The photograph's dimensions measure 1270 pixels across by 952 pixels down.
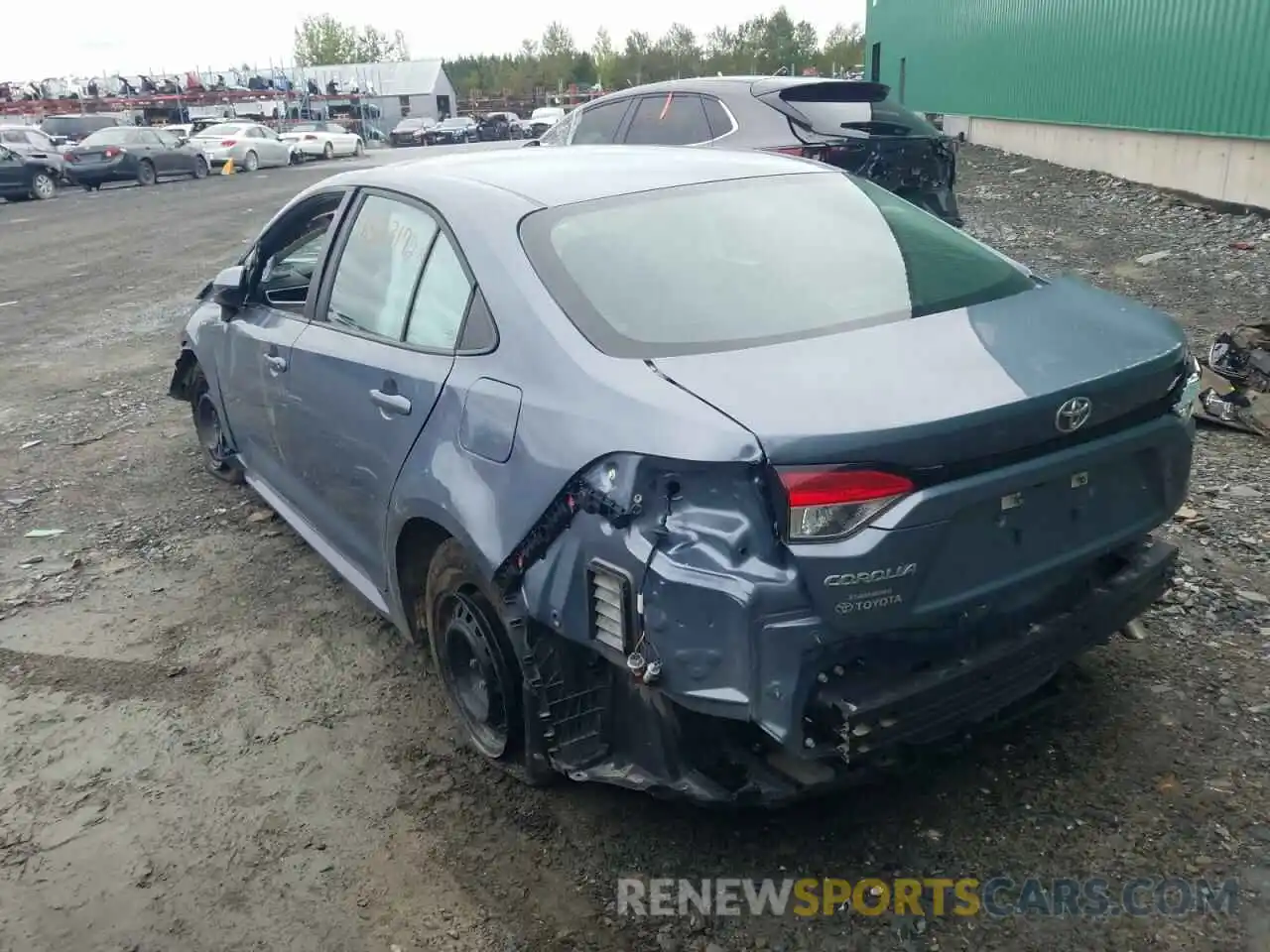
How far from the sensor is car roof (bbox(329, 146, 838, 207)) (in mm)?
3275

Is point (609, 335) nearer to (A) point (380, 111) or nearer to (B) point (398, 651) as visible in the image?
(B) point (398, 651)

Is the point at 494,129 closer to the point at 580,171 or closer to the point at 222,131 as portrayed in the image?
the point at 222,131

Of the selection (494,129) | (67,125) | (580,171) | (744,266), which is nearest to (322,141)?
(67,125)

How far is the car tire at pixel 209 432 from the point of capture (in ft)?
18.2

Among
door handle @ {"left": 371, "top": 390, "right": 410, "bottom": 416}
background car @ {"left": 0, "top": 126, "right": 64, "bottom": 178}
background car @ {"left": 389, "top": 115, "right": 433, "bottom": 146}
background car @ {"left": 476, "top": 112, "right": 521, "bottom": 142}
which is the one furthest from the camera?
background car @ {"left": 389, "top": 115, "right": 433, "bottom": 146}

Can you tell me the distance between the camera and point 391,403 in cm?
319

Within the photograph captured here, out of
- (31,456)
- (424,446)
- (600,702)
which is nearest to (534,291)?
(424,446)

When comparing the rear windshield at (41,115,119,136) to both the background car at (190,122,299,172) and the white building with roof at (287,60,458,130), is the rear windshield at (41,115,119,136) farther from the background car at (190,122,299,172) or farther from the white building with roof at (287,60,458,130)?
the white building with roof at (287,60,458,130)

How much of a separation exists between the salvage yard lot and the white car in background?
34531mm

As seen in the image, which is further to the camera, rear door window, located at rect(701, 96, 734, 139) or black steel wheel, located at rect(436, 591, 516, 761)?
rear door window, located at rect(701, 96, 734, 139)

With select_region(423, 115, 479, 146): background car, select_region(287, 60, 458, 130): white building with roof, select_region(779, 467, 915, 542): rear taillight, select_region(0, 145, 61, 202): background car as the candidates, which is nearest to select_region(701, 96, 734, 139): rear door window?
select_region(779, 467, 915, 542): rear taillight

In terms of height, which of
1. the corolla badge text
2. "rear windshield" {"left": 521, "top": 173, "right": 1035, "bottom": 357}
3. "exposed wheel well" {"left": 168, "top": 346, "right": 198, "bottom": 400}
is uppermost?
"rear windshield" {"left": 521, "top": 173, "right": 1035, "bottom": 357}

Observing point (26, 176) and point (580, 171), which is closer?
point (580, 171)

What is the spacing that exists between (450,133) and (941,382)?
5184 centimetres
